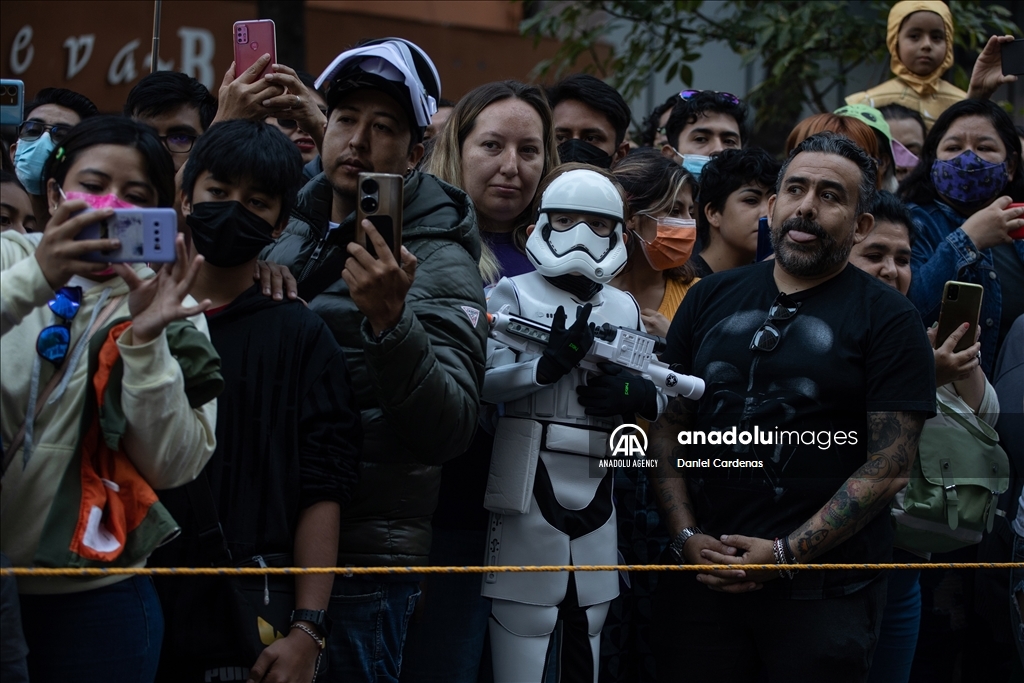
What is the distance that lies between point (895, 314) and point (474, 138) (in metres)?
1.37

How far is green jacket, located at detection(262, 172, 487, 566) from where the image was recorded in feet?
8.22

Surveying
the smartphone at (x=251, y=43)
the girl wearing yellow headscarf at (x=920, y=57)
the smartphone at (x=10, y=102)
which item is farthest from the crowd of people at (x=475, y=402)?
the girl wearing yellow headscarf at (x=920, y=57)

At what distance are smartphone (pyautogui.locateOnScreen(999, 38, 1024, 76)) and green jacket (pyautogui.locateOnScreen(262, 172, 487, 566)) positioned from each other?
85.7 inches

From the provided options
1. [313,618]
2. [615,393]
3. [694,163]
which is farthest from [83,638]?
[694,163]

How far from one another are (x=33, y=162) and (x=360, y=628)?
217cm

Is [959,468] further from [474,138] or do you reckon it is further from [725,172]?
[474,138]

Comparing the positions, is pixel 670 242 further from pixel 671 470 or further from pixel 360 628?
pixel 360 628

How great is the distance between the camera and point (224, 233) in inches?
101

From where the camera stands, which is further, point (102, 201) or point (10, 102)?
point (10, 102)

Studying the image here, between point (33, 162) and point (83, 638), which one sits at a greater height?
point (33, 162)

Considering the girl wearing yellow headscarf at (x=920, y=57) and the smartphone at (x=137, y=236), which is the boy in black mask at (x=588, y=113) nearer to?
the girl wearing yellow headscarf at (x=920, y=57)

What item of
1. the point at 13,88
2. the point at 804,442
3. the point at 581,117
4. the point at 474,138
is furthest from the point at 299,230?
the point at 581,117

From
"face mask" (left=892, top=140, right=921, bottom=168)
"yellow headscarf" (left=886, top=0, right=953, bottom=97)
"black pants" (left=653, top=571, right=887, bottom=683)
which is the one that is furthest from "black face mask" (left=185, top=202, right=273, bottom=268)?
"yellow headscarf" (left=886, top=0, right=953, bottom=97)

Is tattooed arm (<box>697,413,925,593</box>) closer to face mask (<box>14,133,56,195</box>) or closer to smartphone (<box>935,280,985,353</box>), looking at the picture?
smartphone (<box>935,280,985,353</box>)
